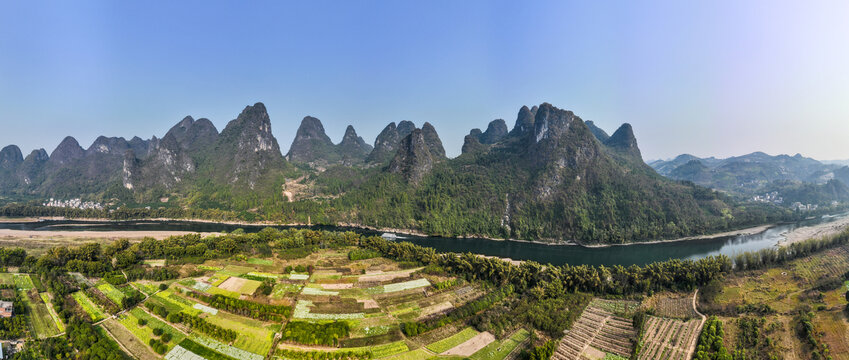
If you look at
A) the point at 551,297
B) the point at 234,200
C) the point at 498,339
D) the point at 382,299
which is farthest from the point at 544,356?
the point at 234,200

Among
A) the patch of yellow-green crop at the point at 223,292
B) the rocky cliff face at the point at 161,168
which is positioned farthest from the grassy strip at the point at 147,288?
the rocky cliff face at the point at 161,168

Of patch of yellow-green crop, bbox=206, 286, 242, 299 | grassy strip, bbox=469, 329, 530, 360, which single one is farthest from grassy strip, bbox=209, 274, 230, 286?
grassy strip, bbox=469, 329, 530, 360

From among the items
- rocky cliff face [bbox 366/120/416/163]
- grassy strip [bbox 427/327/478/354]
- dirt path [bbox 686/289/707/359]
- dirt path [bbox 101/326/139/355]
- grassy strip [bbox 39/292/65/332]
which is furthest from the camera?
rocky cliff face [bbox 366/120/416/163]

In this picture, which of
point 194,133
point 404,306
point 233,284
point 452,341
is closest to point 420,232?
point 404,306

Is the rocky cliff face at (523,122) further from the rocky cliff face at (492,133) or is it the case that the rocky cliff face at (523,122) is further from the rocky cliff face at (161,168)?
the rocky cliff face at (161,168)

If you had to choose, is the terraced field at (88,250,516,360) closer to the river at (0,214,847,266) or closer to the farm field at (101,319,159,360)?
the farm field at (101,319,159,360)

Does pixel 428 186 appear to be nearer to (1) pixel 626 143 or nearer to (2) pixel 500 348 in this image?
(2) pixel 500 348
